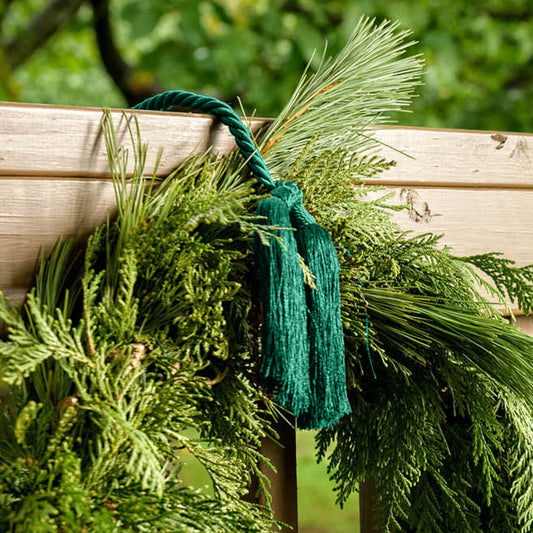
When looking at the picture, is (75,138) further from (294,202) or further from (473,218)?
(473,218)

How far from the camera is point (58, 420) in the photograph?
53cm

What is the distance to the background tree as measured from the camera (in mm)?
1945

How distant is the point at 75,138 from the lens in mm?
611

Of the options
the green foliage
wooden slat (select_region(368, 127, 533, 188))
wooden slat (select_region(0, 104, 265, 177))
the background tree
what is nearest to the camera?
the green foliage

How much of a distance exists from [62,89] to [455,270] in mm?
4416

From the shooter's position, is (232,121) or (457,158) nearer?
(232,121)

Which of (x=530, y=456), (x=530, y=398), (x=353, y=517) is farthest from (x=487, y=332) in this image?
(x=353, y=517)

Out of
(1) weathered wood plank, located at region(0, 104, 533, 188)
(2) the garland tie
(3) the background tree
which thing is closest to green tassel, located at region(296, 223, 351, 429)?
(2) the garland tie

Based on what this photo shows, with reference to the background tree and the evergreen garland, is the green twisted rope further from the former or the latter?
the background tree

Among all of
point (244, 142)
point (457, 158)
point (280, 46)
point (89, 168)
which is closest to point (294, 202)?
point (244, 142)

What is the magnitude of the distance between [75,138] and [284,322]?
0.27 meters

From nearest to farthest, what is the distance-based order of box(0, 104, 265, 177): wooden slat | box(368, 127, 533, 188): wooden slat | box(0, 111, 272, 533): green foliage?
box(0, 111, 272, 533): green foliage → box(0, 104, 265, 177): wooden slat → box(368, 127, 533, 188): wooden slat

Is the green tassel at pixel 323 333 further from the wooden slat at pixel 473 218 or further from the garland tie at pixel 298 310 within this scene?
the wooden slat at pixel 473 218

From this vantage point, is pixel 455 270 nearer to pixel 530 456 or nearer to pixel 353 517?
pixel 530 456
